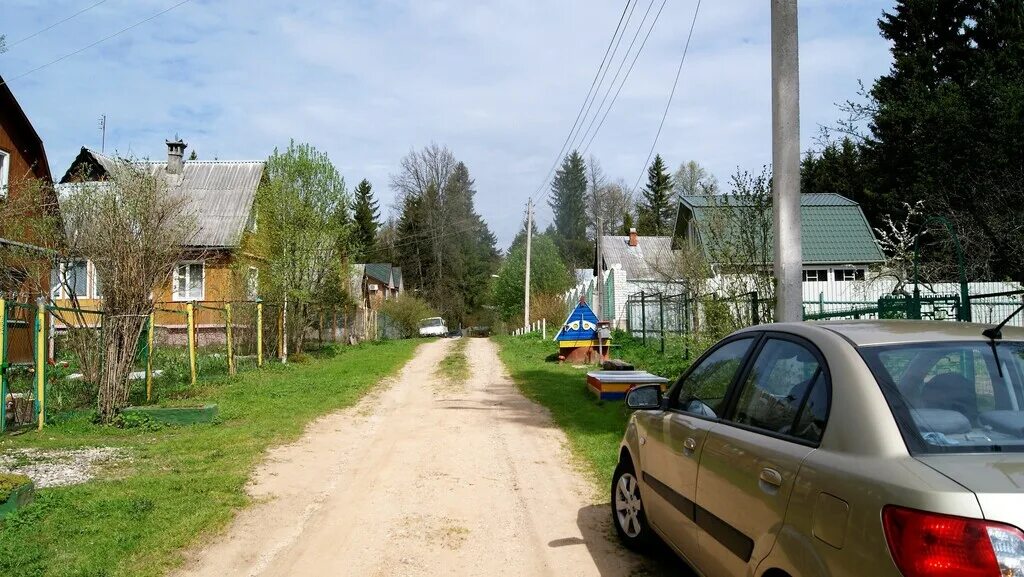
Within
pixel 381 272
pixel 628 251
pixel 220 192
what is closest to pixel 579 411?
pixel 220 192

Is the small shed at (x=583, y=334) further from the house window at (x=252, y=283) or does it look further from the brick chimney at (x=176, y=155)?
the brick chimney at (x=176, y=155)

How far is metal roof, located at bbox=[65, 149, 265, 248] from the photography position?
27547mm

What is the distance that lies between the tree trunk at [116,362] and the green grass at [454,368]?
723 cm

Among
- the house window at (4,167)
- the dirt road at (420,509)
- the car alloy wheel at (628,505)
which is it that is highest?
the house window at (4,167)

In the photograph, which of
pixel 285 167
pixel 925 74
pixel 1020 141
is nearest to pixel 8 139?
pixel 285 167

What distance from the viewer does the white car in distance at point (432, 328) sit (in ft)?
159

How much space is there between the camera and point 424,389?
15.0 meters

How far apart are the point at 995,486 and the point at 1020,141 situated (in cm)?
1938

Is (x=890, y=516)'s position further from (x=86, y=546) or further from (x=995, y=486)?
(x=86, y=546)

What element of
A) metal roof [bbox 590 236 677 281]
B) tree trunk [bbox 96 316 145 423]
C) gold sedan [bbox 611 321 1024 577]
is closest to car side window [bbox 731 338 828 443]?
gold sedan [bbox 611 321 1024 577]

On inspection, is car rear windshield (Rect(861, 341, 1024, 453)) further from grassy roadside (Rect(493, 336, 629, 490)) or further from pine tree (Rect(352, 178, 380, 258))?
pine tree (Rect(352, 178, 380, 258))

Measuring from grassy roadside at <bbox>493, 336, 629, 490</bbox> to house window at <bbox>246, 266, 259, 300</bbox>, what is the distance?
756 centimetres

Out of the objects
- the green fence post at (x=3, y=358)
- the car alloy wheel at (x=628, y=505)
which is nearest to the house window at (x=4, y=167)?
the green fence post at (x=3, y=358)

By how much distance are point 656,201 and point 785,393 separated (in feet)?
236
